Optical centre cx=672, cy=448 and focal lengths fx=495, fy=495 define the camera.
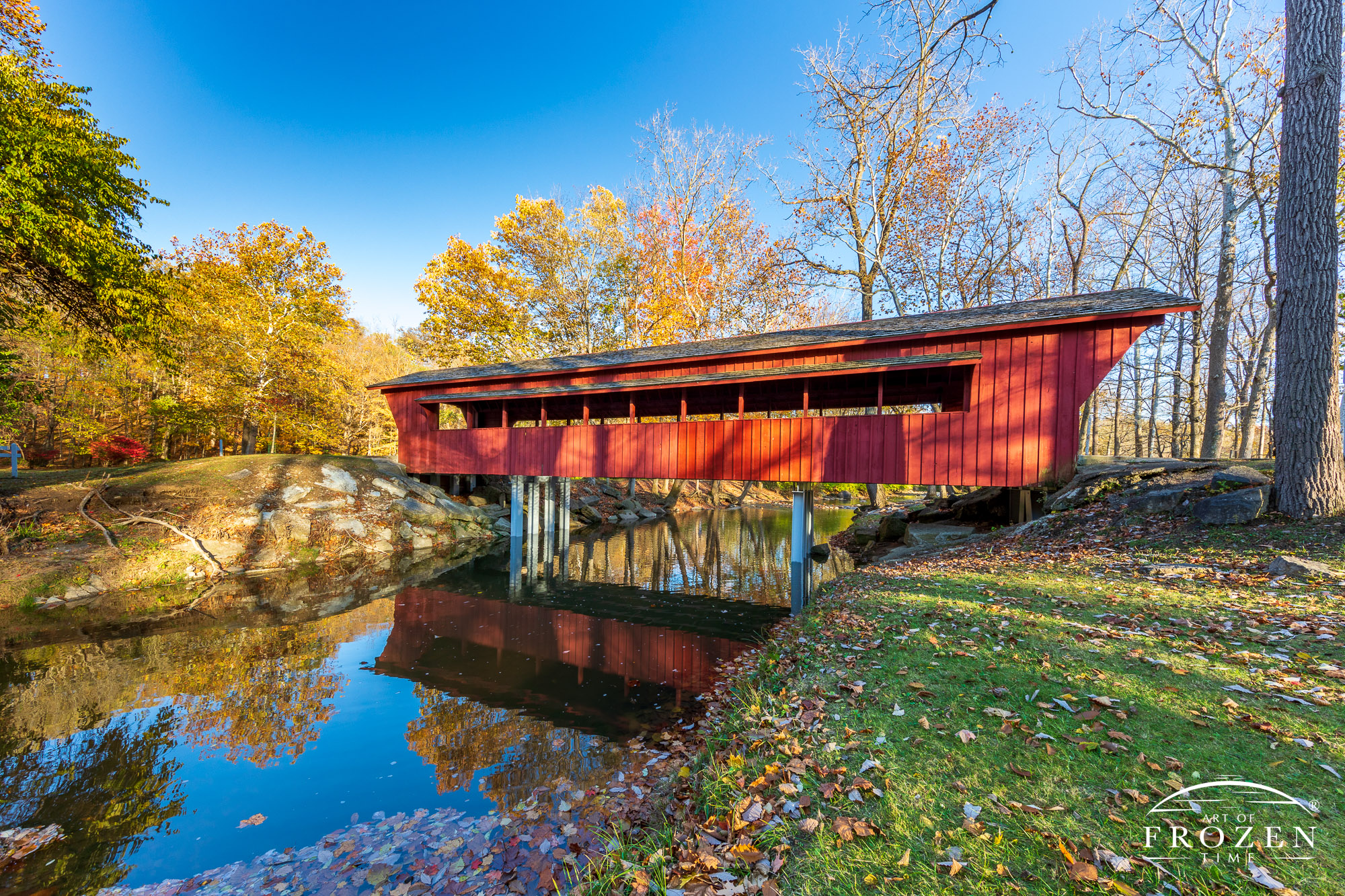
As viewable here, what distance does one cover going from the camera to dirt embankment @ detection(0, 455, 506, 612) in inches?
392

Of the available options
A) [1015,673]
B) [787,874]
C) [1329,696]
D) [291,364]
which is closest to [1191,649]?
[1329,696]

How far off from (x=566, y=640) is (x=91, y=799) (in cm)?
539

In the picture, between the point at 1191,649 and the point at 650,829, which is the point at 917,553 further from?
the point at 650,829

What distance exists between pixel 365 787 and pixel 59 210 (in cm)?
1409

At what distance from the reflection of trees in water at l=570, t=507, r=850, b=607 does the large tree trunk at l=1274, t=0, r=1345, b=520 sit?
321 inches

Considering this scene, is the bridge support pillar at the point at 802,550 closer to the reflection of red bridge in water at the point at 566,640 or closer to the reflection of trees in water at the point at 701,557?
the reflection of trees in water at the point at 701,557

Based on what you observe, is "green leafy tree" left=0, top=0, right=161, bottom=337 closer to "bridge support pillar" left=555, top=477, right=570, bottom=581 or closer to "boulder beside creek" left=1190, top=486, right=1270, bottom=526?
"bridge support pillar" left=555, top=477, right=570, bottom=581

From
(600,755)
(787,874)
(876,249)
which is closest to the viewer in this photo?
(787,874)

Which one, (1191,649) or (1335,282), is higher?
(1335,282)

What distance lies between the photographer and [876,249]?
63.8 feet

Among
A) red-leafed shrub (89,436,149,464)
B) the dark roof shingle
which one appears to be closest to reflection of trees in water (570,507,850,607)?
the dark roof shingle

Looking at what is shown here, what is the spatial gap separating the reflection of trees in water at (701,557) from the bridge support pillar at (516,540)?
1.57m

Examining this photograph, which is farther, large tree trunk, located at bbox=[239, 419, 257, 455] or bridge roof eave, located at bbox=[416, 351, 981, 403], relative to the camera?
large tree trunk, located at bbox=[239, 419, 257, 455]

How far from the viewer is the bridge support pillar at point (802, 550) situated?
10.4m
